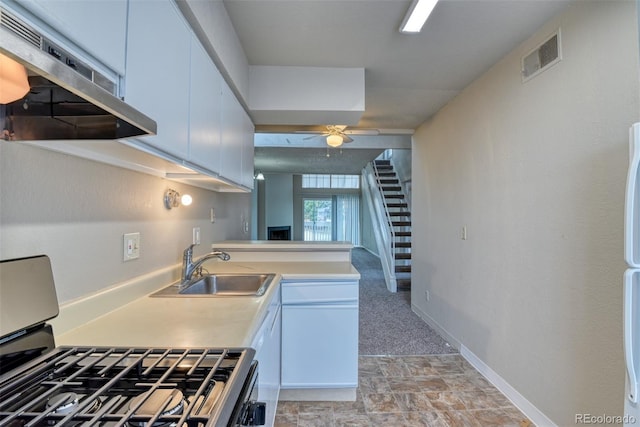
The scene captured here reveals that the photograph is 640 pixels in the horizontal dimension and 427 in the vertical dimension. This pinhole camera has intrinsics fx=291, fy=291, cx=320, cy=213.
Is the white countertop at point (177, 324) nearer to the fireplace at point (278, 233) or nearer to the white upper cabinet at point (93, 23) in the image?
the white upper cabinet at point (93, 23)

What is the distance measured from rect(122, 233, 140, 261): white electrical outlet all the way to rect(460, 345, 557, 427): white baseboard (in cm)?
254

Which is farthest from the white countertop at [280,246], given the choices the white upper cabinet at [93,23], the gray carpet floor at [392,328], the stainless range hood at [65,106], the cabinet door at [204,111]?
the white upper cabinet at [93,23]

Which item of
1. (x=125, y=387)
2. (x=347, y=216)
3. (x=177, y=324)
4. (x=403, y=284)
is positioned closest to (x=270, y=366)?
(x=177, y=324)

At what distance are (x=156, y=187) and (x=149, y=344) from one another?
919 mm

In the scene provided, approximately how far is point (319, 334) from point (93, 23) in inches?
75.4

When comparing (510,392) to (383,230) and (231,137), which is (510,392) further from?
(383,230)

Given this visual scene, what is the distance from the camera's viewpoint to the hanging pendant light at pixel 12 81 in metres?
0.59

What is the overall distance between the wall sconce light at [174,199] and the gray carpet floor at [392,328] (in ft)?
6.87

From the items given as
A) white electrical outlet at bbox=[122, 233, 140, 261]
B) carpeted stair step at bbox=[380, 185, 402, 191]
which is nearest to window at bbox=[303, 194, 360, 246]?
carpeted stair step at bbox=[380, 185, 402, 191]

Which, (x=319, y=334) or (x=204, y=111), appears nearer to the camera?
(x=204, y=111)

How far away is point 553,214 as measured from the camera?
1.75m

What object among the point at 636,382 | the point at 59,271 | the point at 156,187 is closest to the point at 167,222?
the point at 156,187

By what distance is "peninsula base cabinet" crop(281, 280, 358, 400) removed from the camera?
1997 millimetres

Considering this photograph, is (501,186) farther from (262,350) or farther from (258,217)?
(258,217)
